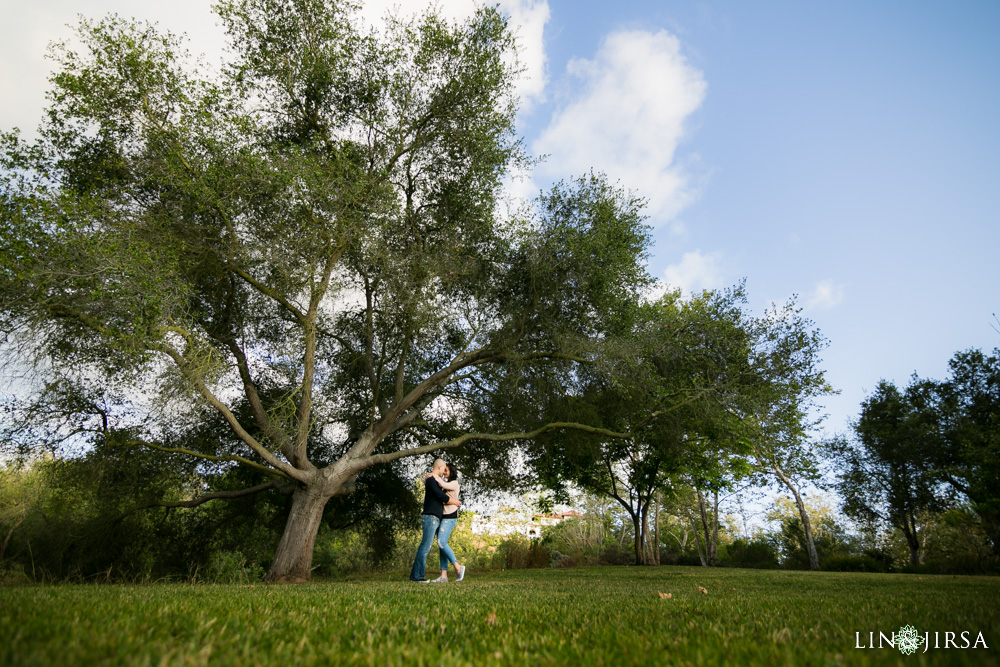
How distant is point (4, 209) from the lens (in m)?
8.02

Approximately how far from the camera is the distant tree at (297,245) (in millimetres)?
9258

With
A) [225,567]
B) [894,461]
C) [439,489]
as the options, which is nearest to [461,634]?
[439,489]

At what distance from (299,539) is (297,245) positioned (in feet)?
24.3

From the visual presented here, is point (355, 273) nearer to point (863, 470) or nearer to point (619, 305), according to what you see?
point (619, 305)

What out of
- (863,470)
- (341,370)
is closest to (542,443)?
(341,370)

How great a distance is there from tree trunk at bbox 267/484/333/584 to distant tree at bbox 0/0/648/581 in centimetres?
5

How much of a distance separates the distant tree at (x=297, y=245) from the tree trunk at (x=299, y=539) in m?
0.05

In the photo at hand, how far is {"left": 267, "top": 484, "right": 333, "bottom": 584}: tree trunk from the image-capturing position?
36.6 ft

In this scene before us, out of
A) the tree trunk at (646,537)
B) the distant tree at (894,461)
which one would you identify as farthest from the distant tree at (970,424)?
the tree trunk at (646,537)

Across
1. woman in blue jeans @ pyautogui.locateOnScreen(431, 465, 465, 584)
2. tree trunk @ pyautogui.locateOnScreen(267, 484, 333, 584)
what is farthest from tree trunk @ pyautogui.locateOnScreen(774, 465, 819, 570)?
tree trunk @ pyautogui.locateOnScreen(267, 484, 333, 584)

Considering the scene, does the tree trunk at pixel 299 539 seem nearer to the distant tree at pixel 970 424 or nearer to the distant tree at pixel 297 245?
the distant tree at pixel 297 245

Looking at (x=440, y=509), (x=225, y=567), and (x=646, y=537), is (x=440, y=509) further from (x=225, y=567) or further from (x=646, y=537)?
(x=646, y=537)

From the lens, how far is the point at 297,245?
1105 centimetres

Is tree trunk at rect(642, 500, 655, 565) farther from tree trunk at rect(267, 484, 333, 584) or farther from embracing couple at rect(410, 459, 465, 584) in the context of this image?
tree trunk at rect(267, 484, 333, 584)
